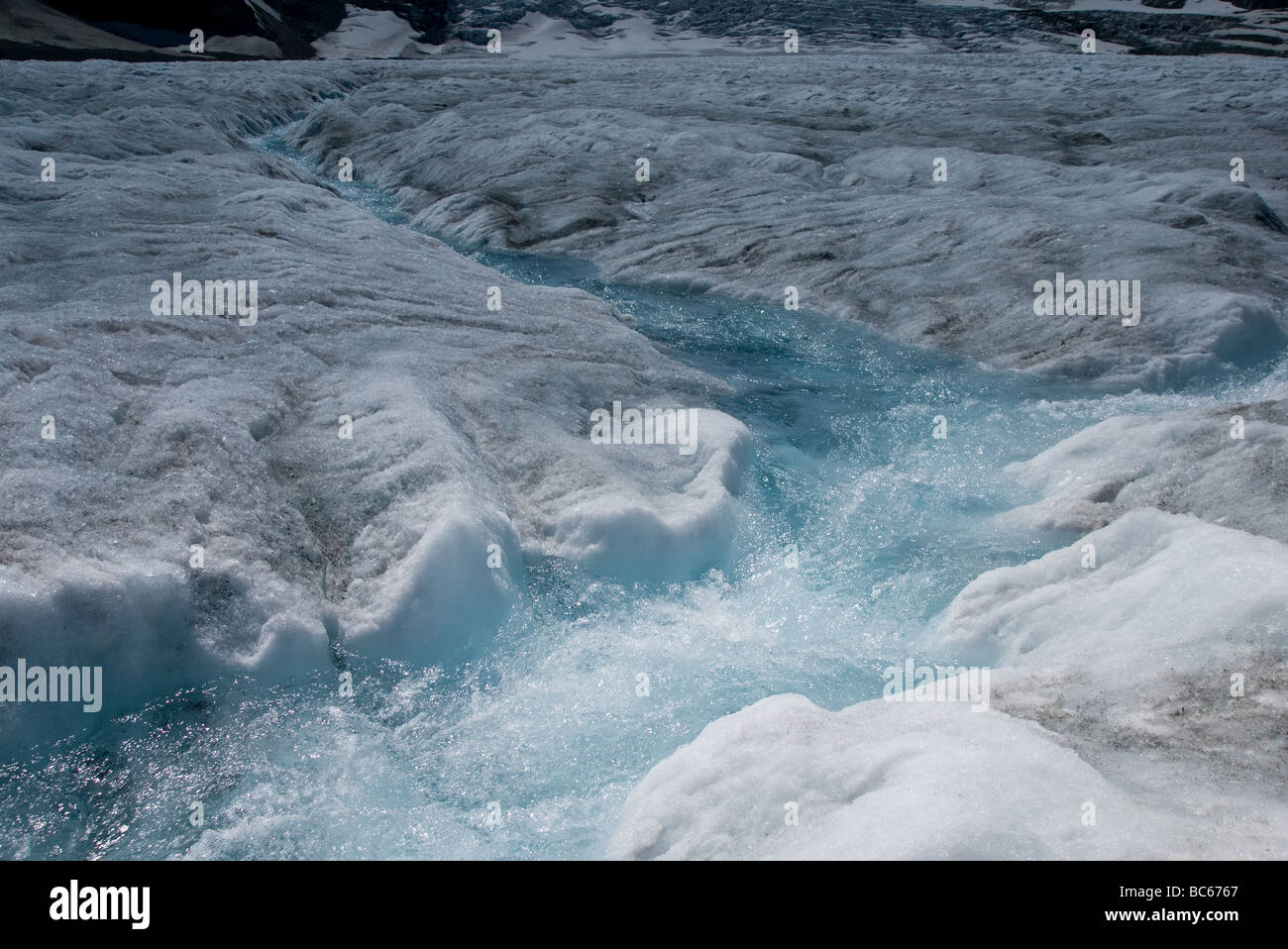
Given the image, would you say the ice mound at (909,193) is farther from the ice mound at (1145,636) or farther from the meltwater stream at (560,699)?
the ice mound at (1145,636)

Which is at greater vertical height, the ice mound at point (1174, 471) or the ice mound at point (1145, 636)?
the ice mound at point (1174, 471)

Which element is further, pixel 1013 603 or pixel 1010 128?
pixel 1010 128

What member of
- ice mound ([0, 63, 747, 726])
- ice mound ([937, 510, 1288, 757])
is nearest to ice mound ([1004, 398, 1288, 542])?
ice mound ([937, 510, 1288, 757])

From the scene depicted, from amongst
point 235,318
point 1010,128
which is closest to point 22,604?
point 235,318

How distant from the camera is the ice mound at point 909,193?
1070cm

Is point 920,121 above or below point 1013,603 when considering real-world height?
above

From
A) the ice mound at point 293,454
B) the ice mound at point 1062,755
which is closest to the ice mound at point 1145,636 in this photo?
the ice mound at point 1062,755

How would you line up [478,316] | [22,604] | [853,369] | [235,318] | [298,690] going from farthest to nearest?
[853,369]
[478,316]
[235,318]
[298,690]
[22,604]

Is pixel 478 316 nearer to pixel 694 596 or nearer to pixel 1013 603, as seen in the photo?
pixel 694 596

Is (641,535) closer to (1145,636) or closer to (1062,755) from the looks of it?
(1145,636)

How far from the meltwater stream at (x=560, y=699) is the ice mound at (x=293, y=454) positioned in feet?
0.96

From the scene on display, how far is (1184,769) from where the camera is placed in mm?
3586
